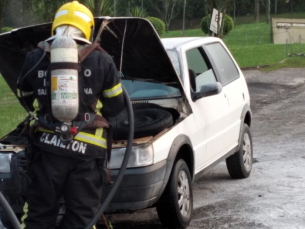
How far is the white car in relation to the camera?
228 inches

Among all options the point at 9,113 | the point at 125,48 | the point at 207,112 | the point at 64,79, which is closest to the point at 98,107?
the point at 64,79

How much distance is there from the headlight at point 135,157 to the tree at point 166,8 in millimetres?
78448

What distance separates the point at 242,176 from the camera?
28.1ft

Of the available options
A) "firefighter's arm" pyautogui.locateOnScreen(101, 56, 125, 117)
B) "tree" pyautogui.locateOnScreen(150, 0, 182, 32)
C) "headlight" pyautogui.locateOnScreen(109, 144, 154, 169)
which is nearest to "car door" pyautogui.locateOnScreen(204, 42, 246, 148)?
"headlight" pyautogui.locateOnScreen(109, 144, 154, 169)

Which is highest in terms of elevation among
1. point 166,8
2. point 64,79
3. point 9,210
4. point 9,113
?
point 64,79

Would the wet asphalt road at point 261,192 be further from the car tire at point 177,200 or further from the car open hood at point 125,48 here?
the car open hood at point 125,48

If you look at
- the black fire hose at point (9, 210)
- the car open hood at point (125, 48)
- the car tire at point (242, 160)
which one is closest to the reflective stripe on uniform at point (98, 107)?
the black fire hose at point (9, 210)

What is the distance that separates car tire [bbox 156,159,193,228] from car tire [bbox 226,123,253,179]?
74.0 inches

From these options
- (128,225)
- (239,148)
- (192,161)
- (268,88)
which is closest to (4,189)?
(128,225)

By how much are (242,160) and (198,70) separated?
4.41 ft

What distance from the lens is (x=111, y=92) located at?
451cm

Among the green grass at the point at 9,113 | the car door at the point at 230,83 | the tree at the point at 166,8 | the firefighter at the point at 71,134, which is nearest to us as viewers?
the firefighter at the point at 71,134

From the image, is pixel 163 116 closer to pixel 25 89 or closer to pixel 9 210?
pixel 25 89

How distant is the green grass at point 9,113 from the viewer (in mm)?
11766
